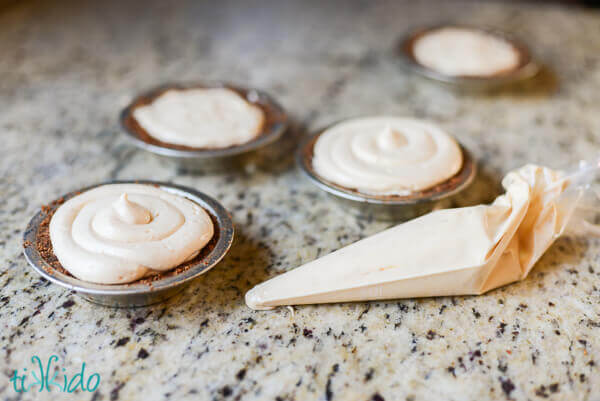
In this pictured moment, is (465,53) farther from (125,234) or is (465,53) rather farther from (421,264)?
(125,234)

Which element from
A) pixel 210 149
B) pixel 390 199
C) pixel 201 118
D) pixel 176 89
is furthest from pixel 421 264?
pixel 176 89

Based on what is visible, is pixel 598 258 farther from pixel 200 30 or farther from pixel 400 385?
pixel 200 30

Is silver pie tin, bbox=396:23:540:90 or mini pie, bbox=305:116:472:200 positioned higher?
mini pie, bbox=305:116:472:200

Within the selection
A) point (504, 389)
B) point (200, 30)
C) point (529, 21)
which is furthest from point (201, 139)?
point (529, 21)

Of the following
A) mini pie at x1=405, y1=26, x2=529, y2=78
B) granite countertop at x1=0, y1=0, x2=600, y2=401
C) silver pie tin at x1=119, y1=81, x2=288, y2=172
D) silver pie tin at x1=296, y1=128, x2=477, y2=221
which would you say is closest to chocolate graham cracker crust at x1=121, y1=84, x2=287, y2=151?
silver pie tin at x1=119, y1=81, x2=288, y2=172

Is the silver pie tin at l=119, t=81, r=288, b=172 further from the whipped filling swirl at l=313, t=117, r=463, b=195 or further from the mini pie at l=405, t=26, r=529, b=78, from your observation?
the mini pie at l=405, t=26, r=529, b=78
